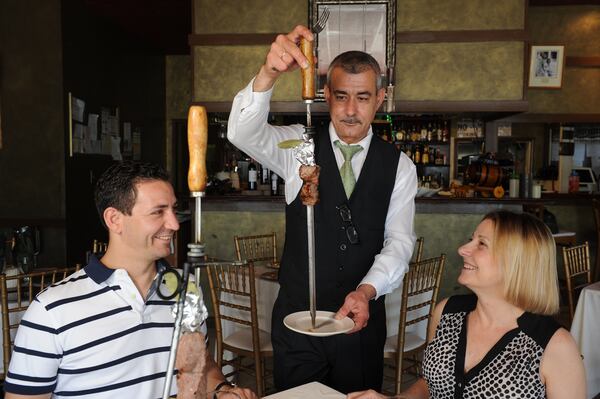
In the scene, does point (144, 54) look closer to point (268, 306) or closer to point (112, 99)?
point (112, 99)

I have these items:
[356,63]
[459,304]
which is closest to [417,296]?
[459,304]

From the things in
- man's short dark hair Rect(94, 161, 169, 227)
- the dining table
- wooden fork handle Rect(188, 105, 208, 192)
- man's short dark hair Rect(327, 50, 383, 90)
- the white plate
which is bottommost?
the dining table

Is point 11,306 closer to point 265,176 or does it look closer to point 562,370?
point 562,370

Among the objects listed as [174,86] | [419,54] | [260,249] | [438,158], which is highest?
[174,86]

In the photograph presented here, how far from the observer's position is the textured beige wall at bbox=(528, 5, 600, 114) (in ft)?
24.5

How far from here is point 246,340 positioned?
3412 mm

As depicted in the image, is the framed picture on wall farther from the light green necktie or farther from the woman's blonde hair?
the woman's blonde hair

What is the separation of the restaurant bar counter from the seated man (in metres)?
3.52

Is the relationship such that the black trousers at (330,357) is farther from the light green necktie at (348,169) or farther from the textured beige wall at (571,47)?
the textured beige wall at (571,47)

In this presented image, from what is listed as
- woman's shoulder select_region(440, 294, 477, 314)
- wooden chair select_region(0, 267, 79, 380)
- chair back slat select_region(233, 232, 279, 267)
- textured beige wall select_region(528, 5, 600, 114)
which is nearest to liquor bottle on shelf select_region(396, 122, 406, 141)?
textured beige wall select_region(528, 5, 600, 114)

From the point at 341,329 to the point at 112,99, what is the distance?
6.15 metres

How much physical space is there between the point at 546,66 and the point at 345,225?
6.47 metres

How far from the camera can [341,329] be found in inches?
53.2

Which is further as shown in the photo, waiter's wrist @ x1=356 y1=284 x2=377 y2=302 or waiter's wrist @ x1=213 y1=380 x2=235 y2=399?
waiter's wrist @ x1=356 y1=284 x2=377 y2=302
